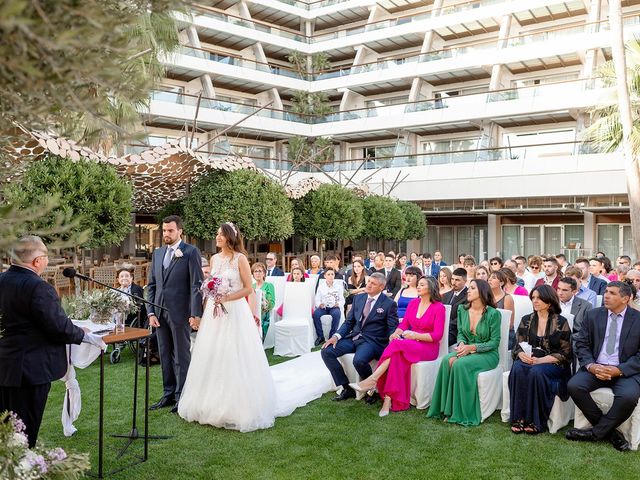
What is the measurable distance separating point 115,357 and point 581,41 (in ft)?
82.7

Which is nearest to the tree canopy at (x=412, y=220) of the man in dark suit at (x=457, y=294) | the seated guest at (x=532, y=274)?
the seated guest at (x=532, y=274)

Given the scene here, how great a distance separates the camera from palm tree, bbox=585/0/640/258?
10250 millimetres

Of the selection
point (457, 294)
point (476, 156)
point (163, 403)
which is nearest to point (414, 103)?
point (476, 156)

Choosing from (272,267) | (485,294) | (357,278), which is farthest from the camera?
(272,267)

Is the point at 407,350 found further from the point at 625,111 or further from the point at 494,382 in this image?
the point at 625,111

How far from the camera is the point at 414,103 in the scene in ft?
99.0

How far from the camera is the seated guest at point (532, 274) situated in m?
9.96

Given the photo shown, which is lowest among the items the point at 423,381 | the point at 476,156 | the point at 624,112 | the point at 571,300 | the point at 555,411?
the point at 555,411

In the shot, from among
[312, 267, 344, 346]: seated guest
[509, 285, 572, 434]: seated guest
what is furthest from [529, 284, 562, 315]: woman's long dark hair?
[312, 267, 344, 346]: seated guest

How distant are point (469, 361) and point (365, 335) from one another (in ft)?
4.29

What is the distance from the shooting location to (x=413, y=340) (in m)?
6.31

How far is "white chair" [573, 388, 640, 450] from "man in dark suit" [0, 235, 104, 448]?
14.3ft

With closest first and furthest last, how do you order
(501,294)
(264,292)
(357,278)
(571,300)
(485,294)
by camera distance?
(485,294), (571,300), (501,294), (264,292), (357,278)

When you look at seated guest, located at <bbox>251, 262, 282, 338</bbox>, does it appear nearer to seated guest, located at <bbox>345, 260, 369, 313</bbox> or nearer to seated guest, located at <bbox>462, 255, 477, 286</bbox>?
seated guest, located at <bbox>345, 260, 369, 313</bbox>
